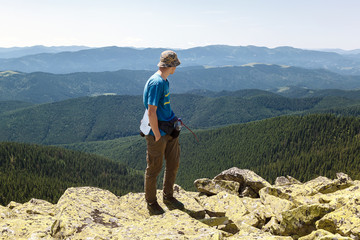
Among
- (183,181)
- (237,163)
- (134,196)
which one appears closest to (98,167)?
(183,181)

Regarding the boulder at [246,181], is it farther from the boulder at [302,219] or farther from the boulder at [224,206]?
the boulder at [302,219]

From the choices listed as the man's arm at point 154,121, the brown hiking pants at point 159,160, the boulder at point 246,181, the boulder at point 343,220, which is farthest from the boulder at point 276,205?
the man's arm at point 154,121

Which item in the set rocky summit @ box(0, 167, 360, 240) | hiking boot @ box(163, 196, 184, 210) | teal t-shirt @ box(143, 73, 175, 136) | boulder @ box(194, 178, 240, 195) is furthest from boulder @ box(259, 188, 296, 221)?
teal t-shirt @ box(143, 73, 175, 136)

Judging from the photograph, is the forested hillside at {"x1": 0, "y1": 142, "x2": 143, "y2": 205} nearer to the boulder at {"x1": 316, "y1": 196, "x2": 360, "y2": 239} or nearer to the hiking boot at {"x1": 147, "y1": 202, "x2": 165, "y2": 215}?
the hiking boot at {"x1": 147, "y1": 202, "x2": 165, "y2": 215}

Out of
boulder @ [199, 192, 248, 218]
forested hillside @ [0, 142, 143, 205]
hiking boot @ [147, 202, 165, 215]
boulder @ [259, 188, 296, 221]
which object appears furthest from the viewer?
forested hillside @ [0, 142, 143, 205]

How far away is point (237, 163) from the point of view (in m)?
183

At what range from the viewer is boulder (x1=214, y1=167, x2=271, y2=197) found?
19391mm

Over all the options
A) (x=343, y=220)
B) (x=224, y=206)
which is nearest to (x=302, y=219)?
(x=343, y=220)

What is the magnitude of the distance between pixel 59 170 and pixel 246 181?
15366cm

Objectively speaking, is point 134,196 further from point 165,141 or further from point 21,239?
point 21,239

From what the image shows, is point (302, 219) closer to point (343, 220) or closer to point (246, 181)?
point (343, 220)

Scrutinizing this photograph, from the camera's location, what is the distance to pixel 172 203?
14852 mm

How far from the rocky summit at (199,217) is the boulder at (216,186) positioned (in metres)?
1.82

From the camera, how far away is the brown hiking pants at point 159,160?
12.9 meters
